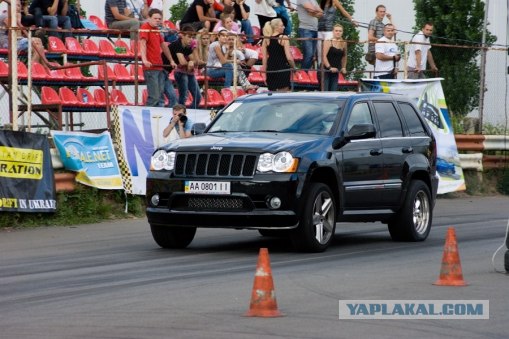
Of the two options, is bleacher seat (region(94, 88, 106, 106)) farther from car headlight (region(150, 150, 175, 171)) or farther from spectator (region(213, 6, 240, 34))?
car headlight (region(150, 150, 175, 171))

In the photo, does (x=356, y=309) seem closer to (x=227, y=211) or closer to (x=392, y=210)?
(x=227, y=211)

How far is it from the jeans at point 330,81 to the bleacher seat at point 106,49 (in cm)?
432

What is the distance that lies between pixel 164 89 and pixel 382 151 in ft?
21.7

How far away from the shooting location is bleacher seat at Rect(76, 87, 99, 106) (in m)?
21.9

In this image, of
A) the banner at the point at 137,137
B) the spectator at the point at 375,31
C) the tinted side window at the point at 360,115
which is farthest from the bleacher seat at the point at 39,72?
the tinted side window at the point at 360,115

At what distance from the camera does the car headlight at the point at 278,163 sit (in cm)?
1363

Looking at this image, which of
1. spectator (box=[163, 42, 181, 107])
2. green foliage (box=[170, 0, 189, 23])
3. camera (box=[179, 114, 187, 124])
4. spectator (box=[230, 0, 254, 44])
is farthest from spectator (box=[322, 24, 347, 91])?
green foliage (box=[170, 0, 189, 23])

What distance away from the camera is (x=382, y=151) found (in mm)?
15320

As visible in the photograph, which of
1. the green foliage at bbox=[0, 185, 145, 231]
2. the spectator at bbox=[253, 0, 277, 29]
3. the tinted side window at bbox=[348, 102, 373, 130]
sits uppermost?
the spectator at bbox=[253, 0, 277, 29]

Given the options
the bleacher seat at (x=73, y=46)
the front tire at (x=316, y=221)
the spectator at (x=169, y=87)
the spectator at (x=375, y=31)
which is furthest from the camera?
the spectator at (x=375, y=31)

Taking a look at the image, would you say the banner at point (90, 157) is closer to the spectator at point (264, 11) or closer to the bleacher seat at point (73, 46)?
the bleacher seat at point (73, 46)

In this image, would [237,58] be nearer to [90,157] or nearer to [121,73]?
[121,73]

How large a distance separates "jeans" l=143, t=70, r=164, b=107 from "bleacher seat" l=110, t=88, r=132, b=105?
2.61 ft

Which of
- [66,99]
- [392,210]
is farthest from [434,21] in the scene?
[392,210]
